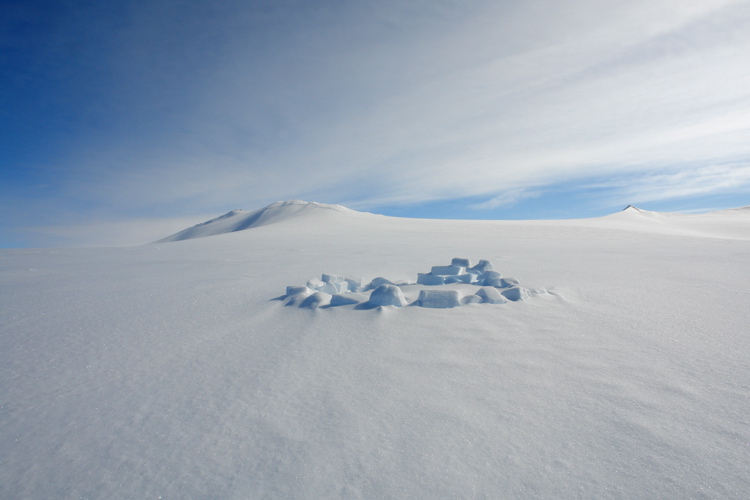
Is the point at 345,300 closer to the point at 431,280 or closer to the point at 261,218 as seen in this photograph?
the point at 431,280

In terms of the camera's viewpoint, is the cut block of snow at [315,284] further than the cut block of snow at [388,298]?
Yes

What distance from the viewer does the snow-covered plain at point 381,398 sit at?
1.20 metres

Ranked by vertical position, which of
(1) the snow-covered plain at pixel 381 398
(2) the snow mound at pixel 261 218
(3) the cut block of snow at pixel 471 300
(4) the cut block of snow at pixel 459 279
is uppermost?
(2) the snow mound at pixel 261 218

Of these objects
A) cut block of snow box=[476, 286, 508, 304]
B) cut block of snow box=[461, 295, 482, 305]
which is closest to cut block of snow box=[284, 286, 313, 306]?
cut block of snow box=[461, 295, 482, 305]

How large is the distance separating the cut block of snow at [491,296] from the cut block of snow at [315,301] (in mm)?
1141

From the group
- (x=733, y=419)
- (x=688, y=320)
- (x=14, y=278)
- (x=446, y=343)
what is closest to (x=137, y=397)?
(x=446, y=343)

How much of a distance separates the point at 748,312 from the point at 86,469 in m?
3.57

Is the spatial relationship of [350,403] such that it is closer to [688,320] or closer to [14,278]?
[688,320]

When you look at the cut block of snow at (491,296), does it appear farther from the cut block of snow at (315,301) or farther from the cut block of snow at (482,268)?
the cut block of snow at (482,268)

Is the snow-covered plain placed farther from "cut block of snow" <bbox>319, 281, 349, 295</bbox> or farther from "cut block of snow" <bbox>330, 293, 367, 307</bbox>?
"cut block of snow" <bbox>319, 281, 349, 295</bbox>

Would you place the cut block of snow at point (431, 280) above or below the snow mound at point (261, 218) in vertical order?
below

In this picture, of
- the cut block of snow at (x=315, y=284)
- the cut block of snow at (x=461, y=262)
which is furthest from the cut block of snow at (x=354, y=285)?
the cut block of snow at (x=461, y=262)

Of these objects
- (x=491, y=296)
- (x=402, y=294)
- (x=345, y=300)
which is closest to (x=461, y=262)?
(x=491, y=296)

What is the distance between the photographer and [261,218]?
23000 millimetres
